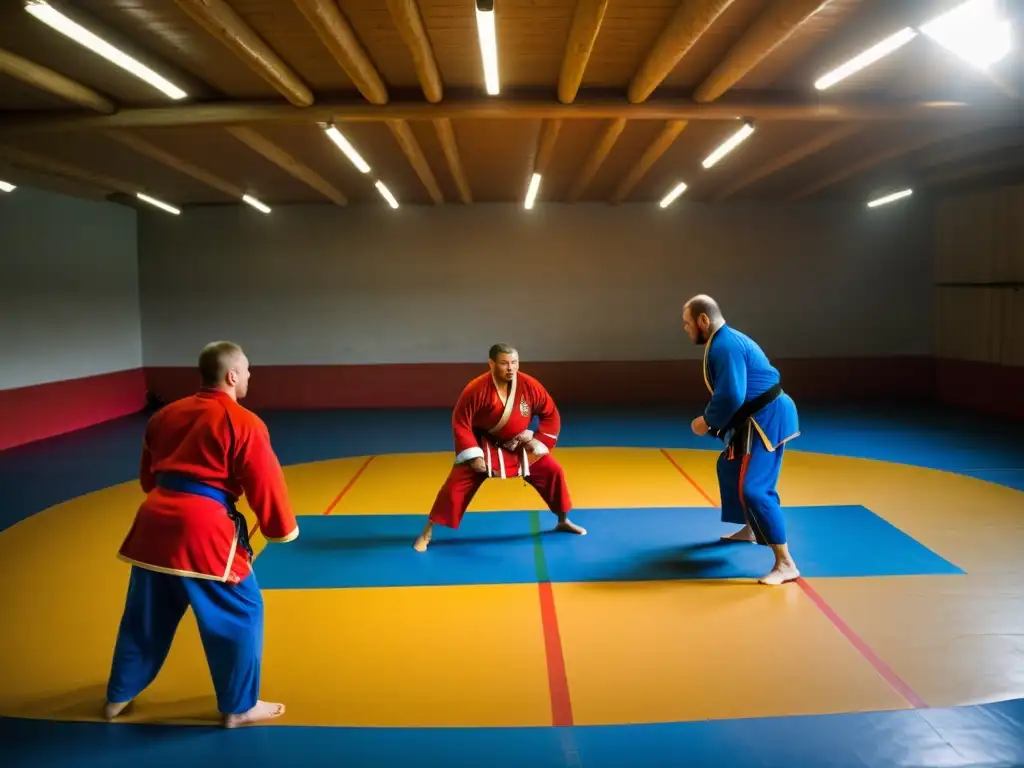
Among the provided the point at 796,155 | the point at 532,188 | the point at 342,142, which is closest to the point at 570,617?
the point at 342,142

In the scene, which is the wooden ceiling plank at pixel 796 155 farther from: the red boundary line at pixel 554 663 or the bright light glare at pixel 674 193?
the red boundary line at pixel 554 663

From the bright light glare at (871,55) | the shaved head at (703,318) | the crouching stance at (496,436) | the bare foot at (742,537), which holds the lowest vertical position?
the bare foot at (742,537)

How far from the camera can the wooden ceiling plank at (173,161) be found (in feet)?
21.6

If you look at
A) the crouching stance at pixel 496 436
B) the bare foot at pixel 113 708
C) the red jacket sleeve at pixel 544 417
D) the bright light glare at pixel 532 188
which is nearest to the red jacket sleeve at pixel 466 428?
the crouching stance at pixel 496 436

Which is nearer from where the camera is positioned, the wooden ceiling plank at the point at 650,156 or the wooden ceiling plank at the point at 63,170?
the wooden ceiling plank at the point at 650,156

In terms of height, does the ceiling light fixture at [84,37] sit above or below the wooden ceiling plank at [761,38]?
below

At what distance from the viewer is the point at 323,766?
2.36m

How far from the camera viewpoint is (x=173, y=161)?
7594 mm

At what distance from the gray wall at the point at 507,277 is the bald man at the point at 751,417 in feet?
24.6

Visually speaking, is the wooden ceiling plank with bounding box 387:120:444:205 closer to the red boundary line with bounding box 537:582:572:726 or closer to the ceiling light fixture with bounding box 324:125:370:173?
the ceiling light fixture with bounding box 324:125:370:173

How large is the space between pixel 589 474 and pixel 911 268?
25.5 ft

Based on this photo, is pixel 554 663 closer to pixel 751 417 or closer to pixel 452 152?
pixel 751 417

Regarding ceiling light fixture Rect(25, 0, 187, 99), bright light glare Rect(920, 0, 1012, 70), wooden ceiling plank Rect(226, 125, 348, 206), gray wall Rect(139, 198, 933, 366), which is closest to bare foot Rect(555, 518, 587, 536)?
bright light glare Rect(920, 0, 1012, 70)

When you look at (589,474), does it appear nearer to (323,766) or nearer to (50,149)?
(323,766)
